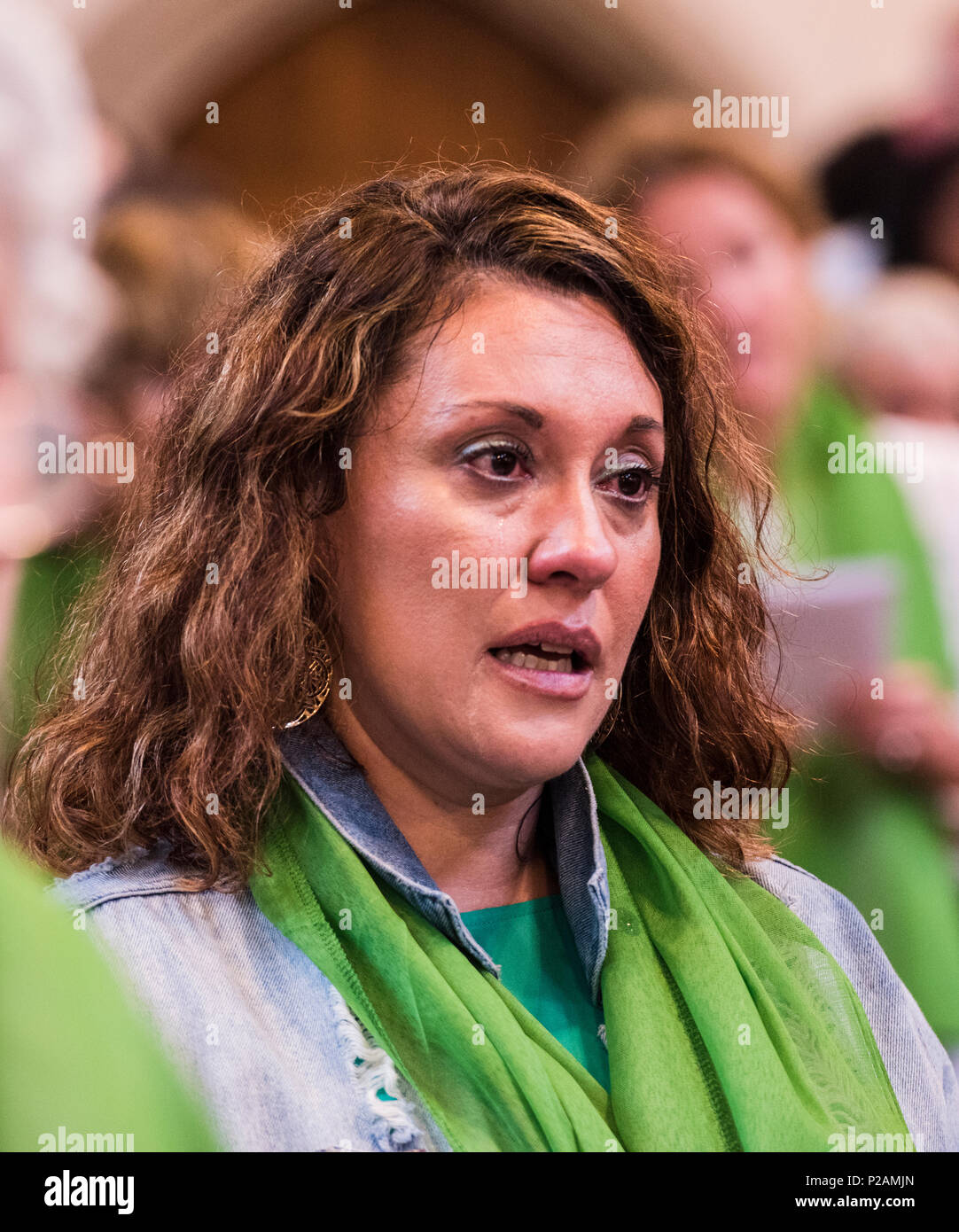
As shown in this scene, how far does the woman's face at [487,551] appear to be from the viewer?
1.25 metres

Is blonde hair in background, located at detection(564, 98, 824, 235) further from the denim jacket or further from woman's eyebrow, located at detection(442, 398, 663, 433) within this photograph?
the denim jacket

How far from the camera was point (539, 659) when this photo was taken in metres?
1.28

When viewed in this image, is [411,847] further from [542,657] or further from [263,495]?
[263,495]

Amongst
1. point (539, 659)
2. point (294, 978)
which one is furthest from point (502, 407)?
point (294, 978)

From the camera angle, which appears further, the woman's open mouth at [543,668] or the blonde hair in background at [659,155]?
the blonde hair in background at [659,155]

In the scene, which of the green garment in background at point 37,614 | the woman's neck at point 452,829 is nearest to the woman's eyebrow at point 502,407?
the woman's neck at point 452,829

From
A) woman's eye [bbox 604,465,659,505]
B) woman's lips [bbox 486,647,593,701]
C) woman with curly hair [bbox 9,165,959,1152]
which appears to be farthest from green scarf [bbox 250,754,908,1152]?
woman's eye [bbox 604,465,659,505]

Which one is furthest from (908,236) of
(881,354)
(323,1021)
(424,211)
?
(323,1021)

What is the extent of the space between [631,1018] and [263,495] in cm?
63

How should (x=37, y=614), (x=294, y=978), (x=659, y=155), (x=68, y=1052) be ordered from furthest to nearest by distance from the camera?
(x=659, y=155), (x=37, y=614), (x=294, y=978), (x=68, y=1052)

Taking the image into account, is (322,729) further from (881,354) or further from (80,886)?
(881,354)

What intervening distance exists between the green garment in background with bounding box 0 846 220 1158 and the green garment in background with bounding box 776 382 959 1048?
1.01 metres

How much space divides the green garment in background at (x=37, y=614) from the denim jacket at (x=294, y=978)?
47 cm

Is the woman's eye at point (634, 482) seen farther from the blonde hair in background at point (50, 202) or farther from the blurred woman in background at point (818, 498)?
the blonde hair in background at point (50, 202)
